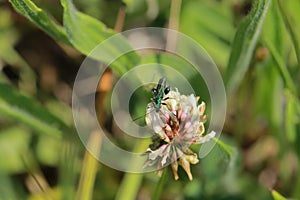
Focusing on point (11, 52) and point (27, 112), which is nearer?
point (27, 112)

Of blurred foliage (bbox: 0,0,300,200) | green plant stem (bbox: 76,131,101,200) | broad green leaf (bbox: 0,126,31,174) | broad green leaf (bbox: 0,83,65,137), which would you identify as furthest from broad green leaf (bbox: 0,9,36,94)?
green plant stem (bbox: 76,131,101,200)

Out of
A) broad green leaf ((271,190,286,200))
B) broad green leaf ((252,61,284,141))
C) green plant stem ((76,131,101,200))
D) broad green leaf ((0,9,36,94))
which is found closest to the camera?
broad green leaf ((271,190,286,200))

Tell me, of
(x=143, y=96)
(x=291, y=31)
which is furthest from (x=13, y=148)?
(x=291, y=31)

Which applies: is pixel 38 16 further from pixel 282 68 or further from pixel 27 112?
pixel 282 68

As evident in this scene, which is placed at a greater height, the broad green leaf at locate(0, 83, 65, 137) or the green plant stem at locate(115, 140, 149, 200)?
the broad green leaf at locate(0, 83, 65, 137)

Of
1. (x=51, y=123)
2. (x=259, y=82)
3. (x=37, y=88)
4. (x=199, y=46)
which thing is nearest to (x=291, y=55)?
(x=259, y=82)

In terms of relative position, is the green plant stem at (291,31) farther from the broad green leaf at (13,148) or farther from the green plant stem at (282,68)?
the broad green leaf at (13,148)

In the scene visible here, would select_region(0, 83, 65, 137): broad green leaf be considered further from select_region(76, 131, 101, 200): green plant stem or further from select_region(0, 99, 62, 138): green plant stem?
select_region(76, 131, 101, 200): green plant stem

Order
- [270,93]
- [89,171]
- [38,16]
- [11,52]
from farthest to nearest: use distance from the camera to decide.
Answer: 1. [11,52]
2. [270,93]
3. [89,171]
4. [38,16]
